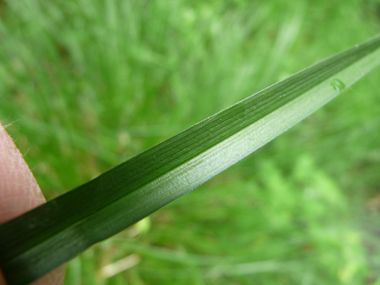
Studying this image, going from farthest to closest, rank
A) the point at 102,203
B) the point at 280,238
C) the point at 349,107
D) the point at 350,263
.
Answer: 1. the point at 349,107
2. the point at 280,238
3. the point at 350,263
4. the point at 102,203

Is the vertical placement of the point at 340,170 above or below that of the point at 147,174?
above

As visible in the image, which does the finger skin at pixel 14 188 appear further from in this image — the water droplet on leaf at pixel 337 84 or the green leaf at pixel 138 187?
the water droplet on leaf at pixel 337 84

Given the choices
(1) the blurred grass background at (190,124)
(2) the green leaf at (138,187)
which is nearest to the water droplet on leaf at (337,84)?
(2) the green leaf at (138,187)

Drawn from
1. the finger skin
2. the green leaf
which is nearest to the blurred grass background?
the finger skin

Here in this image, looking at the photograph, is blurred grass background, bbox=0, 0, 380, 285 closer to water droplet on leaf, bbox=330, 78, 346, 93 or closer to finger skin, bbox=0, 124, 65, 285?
finger skin, bbox=0, 124, 65, 285

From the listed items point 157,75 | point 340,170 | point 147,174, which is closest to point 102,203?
point 147,174

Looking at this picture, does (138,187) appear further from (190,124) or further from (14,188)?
(190,124)

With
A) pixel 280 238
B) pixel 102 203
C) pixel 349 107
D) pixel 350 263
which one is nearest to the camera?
pixel 102 203

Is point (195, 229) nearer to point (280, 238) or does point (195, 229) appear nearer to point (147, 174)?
point (280, 238)
